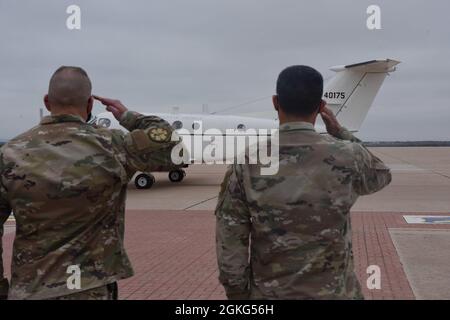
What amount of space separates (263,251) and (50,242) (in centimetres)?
102

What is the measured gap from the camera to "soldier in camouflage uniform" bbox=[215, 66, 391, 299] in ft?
8.50

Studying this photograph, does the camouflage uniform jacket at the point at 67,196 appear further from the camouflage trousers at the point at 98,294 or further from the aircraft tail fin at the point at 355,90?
the aircraft tail fin at the point at 355,90

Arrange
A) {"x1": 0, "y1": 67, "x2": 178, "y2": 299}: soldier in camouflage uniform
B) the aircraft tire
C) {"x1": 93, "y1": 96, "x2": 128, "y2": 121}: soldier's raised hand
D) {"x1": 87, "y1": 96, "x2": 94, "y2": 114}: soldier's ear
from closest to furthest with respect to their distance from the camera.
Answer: {"x1": 0, "y1": 67, "x2": 178, "y2": 299}: soldier in camouflage uniform < {"x1": 87, "y1": 96, "x2": 94, "y2": 114}: soldier's ear < {"x1": 93, "y1": 96, "x2": 128, "y2": 121}: soldier's raised hand < the aircraft tire

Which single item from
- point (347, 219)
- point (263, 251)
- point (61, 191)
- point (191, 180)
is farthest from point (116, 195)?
point (191, 180)

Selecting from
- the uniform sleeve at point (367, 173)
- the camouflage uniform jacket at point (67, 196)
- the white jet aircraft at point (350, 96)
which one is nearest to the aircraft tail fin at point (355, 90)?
the white jet aircraft at point (350, 96)

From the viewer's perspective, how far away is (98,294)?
2648 millimetres

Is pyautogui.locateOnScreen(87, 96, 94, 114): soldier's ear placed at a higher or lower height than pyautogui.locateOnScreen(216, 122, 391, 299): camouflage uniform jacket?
higher

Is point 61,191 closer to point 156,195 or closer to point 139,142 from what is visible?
point 139,142

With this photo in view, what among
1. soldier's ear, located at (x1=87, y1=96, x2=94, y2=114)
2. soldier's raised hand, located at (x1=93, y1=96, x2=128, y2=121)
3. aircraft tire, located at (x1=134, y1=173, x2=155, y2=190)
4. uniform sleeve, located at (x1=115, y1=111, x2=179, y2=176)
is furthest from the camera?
aircraft tire, located at (x1=134, y1=173, x2=155, y2=190)

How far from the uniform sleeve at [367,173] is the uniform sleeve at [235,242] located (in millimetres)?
599

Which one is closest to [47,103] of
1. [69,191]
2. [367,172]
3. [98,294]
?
[69,191]

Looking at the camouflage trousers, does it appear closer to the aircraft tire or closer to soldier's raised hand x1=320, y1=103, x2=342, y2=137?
soldier's raised hand x1=320, y1=103, x2=342, y2=137

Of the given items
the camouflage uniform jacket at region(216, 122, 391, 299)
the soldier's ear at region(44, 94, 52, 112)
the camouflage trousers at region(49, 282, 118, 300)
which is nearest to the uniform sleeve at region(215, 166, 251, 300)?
the camouflage uniform jacket at region(216, 122, 391, 299)
